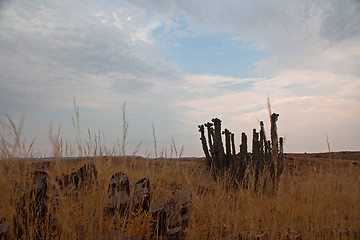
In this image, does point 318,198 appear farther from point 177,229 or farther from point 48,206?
point 48,206

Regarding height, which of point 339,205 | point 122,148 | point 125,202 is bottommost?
point 339,205

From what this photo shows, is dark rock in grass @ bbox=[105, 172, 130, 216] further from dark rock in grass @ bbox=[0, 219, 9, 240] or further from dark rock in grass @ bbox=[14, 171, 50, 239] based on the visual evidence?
dark rock in grass @ bbox=[0, 219, 9, 240]

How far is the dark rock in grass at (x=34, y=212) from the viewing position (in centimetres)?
300

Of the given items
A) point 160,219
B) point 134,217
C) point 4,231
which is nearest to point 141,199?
point 134,217

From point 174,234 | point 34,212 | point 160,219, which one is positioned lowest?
point 174,234

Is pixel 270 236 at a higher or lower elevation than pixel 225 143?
lower

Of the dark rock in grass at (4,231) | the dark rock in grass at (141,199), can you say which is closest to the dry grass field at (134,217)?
the dark rock in grass at (4,231)

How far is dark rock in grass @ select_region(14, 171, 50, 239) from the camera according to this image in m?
3.00

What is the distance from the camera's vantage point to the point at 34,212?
3.29 meters

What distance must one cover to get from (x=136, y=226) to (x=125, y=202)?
1.56 feet

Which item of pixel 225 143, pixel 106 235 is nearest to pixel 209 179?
pixel 225 143

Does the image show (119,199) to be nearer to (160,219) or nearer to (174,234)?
(160,219)

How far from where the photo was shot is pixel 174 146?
452cm

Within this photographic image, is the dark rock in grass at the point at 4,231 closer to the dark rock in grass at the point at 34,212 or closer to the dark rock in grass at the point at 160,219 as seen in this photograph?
the dark rock in grass at the point at 34,212
